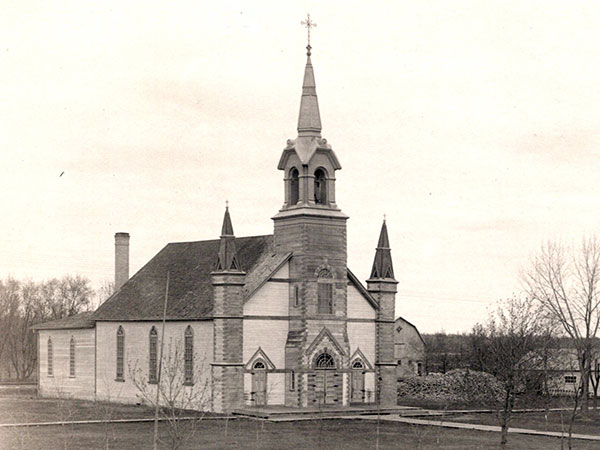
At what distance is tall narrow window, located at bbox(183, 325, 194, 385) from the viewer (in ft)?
209

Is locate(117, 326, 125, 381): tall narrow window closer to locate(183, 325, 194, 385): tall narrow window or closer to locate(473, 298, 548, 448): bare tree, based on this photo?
locate(183, 325, 194, 385): tall narrow window

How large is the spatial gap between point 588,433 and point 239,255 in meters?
24.1

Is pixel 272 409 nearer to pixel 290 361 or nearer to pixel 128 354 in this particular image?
pixel 290 361

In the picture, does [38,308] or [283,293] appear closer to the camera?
[283,293]

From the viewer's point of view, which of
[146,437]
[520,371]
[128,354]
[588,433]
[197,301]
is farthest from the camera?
[128,354]

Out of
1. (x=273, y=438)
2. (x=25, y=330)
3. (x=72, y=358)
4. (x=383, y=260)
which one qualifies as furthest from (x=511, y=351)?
(x=25, y=330)

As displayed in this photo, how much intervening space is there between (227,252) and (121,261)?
20.6 m

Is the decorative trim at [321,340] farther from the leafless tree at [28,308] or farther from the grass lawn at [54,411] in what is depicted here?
the leafless tree at [28,308]

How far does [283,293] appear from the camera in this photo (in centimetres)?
6266

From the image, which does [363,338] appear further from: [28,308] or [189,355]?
[28,308]

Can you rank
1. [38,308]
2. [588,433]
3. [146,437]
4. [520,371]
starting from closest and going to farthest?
1. [520,371]
2. [146,437]
3. [588,433]
4. [38,308]

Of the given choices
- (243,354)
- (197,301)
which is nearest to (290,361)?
(243,354)

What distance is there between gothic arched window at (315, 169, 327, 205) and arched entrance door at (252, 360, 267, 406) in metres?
9.77

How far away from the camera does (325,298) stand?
207ft
